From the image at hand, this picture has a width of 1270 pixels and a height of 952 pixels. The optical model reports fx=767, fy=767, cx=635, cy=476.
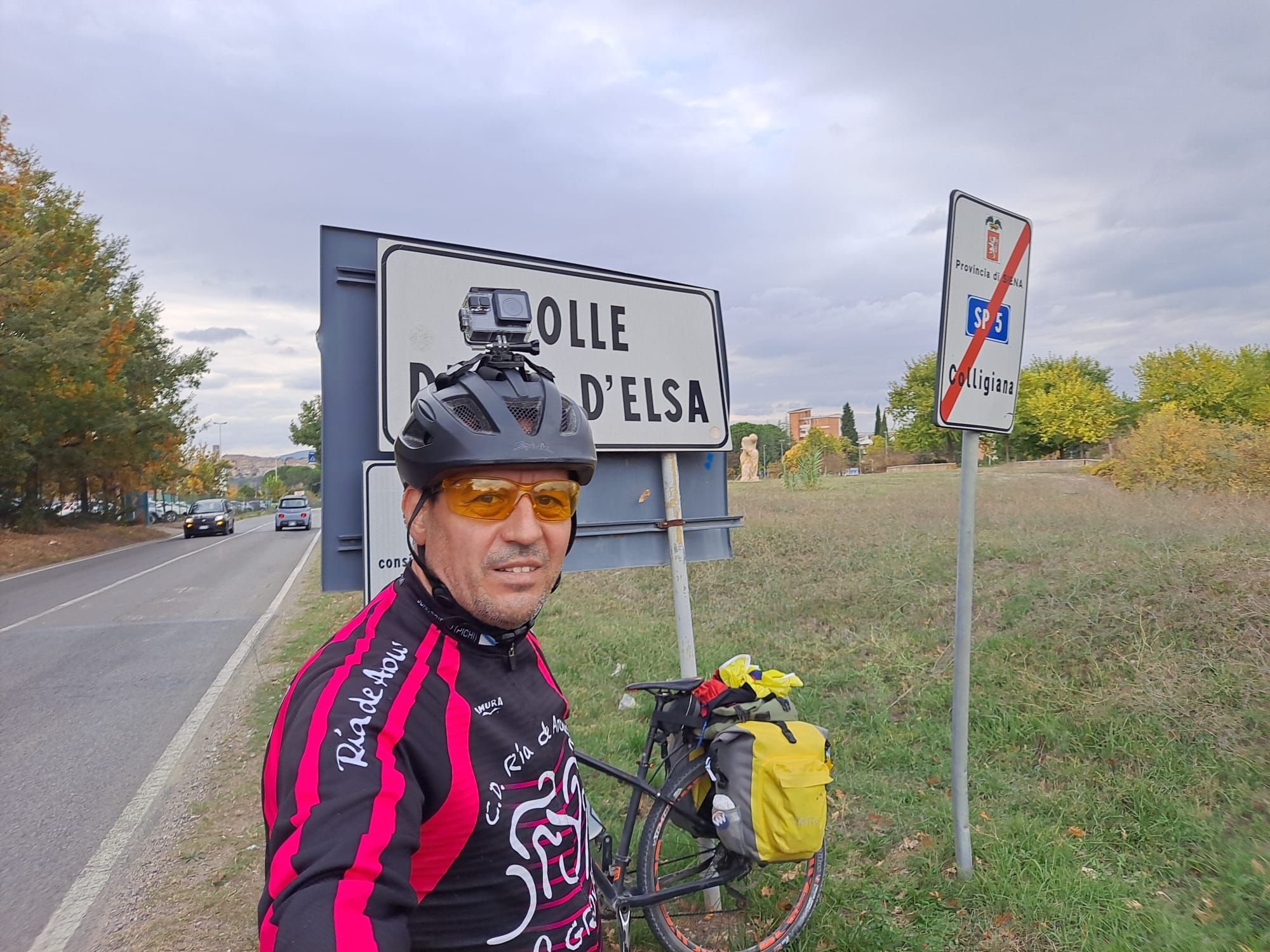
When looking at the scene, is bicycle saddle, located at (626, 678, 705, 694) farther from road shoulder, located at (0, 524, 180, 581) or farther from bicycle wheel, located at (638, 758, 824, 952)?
road shoulder, located at (0, 524, 180, 581)

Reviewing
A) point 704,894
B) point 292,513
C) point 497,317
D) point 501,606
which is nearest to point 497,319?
point 497,317

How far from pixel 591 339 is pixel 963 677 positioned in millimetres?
2298

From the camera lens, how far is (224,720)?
6.45 meters

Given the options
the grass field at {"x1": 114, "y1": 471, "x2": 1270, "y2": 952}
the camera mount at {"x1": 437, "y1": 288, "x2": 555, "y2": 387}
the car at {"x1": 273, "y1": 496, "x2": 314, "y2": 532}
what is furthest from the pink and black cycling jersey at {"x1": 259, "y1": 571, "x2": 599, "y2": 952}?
the car at {"x1": 273, "y1": 496, "x2": 314, "y2": 532}

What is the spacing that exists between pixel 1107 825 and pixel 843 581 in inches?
190

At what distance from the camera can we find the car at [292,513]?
34.8 m

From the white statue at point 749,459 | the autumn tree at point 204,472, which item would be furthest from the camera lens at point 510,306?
the autumn tree at point 204,472

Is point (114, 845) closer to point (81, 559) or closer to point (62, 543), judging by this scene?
point (81, 559)

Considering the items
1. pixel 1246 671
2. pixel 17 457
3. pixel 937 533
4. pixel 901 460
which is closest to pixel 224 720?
pixel 1246 671

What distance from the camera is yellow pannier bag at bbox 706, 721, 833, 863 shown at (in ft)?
9.39

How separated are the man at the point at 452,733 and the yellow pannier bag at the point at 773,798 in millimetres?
1380

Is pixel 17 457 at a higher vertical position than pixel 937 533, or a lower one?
higher

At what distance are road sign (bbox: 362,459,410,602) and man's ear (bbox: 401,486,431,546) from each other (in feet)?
4.93

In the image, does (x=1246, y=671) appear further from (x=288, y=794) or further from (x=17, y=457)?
(x=17, y=457)
